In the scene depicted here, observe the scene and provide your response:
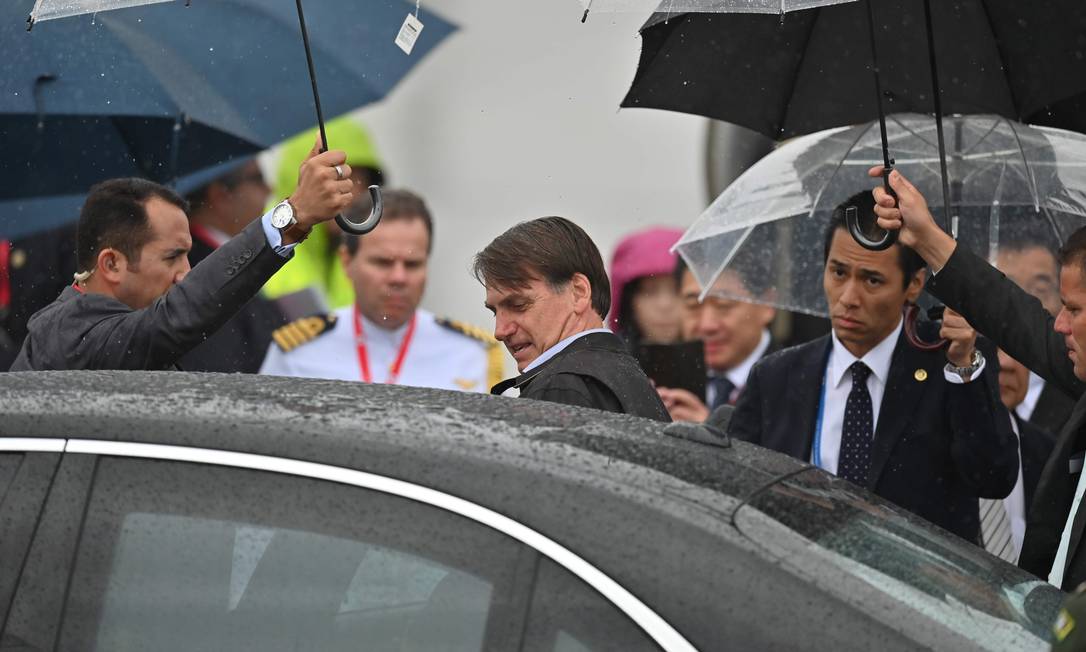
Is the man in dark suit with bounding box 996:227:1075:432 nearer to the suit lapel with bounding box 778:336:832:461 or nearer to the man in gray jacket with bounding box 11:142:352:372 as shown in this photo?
the suit lapel with bounding box 778:336:832:461

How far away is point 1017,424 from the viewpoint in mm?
5594

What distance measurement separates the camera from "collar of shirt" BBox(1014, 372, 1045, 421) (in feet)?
20.4

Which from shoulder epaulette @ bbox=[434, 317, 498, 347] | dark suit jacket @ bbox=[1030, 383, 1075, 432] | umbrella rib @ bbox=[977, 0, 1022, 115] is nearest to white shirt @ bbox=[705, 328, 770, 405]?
shoulder epaulette @ bbox=[434, 317, 498, 347]

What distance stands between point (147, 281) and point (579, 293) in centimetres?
121

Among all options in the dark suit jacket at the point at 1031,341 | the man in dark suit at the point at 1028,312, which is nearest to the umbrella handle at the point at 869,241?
the man in dark suit at the point at 1028,312

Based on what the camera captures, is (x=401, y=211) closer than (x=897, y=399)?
No

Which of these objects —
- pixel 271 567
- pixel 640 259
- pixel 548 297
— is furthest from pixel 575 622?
pixel 640 259

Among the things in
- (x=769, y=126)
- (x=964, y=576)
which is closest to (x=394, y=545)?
(x=964, y=576)

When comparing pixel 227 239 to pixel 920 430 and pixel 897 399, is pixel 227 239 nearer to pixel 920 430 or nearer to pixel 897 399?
pixel 897 399

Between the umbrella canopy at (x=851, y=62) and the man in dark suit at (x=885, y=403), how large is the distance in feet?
1.19

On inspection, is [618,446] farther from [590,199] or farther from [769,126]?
[590,199]

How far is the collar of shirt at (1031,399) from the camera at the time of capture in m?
6.22

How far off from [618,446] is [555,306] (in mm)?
1526

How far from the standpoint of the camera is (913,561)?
2.59 metres
